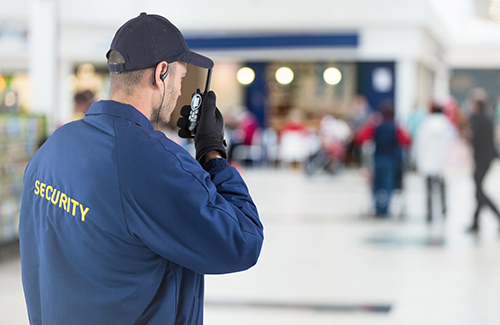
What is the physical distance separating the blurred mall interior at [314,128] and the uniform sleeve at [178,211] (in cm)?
40

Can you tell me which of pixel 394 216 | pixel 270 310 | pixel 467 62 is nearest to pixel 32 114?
pixel 270 310

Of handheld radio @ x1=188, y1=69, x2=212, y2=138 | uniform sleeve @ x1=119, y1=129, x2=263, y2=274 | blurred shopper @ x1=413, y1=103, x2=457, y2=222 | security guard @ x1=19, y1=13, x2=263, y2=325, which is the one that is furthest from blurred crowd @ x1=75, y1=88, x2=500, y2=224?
uniform sleeve @ x1=119, y1=129, x2=263, y2=274

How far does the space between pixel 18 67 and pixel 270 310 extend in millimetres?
14815

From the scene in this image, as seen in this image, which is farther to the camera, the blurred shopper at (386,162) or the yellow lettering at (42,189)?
the blurred shopper at (386,162)

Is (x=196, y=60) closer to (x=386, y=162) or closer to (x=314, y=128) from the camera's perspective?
(x=386, y=162)

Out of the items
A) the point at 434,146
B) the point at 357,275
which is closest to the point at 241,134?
the point at 434,146

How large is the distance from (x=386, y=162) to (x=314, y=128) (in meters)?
8.94

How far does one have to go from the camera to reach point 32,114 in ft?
21.1

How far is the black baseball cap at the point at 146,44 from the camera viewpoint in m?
1.43

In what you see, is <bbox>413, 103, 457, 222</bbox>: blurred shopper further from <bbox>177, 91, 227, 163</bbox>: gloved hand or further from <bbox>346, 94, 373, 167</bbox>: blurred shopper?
<bbox>177, 91, 227, 163</bbox>: gloved hand

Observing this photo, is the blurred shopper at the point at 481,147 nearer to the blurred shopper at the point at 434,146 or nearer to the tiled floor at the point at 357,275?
the tiled floor at the point at 357,275

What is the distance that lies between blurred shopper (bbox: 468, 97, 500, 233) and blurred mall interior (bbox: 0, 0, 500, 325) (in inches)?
7.3

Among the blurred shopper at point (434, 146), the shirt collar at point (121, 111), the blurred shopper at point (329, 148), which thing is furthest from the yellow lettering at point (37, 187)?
the blurred shopper at point (329, 148)

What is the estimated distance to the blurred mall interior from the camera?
473 cm
